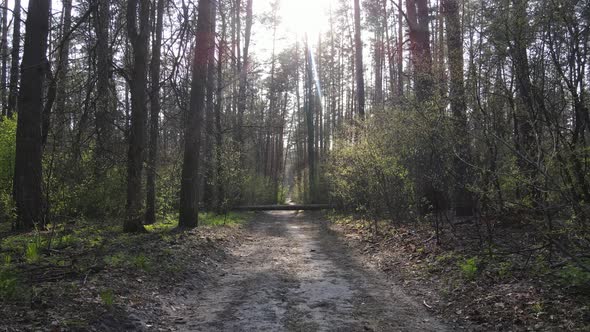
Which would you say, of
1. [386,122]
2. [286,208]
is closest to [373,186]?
[386,122]

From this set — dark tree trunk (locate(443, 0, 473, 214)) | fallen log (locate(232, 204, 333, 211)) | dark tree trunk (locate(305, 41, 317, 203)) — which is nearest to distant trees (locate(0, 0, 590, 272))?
dark tree trunk (locate(443, 0, 473, 214))

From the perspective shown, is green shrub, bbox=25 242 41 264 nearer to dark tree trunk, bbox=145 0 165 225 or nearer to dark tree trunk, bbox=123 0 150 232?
dark tree trunk, bbox=123 0 150 232

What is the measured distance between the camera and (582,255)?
498 cm

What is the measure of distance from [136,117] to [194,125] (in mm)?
2135

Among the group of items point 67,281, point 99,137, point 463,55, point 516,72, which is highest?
point 463,55

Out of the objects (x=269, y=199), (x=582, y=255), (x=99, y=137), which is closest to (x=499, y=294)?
(x=582, y=255)

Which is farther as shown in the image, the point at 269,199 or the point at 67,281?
the point at 269,199

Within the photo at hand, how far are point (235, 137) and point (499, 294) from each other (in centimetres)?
1928

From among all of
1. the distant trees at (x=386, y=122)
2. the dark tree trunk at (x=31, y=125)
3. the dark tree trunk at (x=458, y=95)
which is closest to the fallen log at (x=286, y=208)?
the distant trees at (x=386, y=122)

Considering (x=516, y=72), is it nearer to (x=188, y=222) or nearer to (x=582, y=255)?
(x=582, y=255)

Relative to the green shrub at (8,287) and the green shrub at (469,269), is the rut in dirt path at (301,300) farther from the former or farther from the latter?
the green shrub at (8,287)

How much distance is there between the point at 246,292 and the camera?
6141 mm

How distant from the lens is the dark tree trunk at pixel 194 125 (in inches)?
438

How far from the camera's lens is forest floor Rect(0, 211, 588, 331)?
442cm
